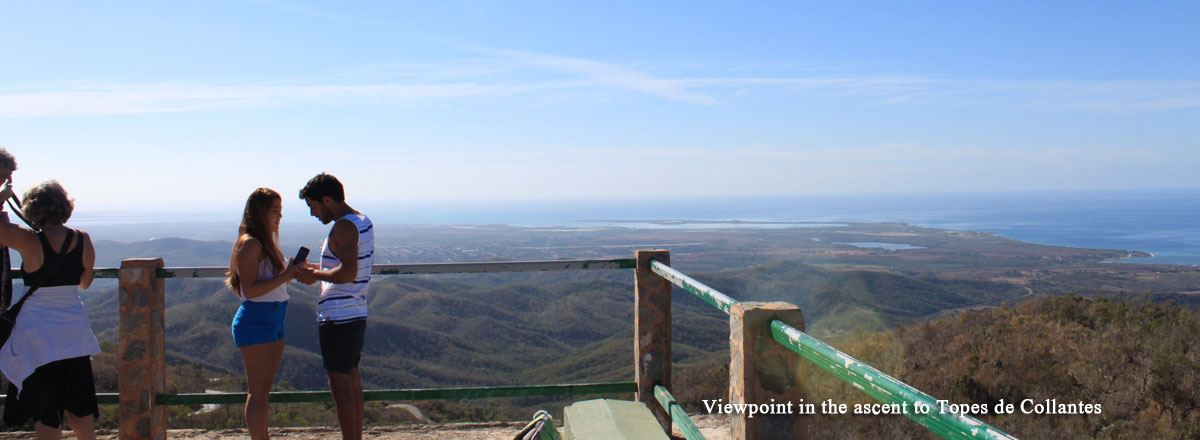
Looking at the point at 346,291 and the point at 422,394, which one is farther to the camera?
the point at 422,394

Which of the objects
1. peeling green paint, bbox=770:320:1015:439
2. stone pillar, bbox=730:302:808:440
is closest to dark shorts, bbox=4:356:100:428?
stone pillar, bbox=730:302:808:440

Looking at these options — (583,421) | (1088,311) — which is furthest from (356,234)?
(1088,311)

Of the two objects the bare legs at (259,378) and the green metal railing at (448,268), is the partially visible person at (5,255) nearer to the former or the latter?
the green metal railing at (448,268)

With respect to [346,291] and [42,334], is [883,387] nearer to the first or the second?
[346,291]

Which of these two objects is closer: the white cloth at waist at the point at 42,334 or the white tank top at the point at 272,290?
the white cloth at waist at the point at 42,334

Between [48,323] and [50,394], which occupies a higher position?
[48,323]

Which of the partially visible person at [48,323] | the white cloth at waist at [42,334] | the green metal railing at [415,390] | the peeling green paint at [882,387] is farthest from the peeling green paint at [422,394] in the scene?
the peeling green paint at [882,387]

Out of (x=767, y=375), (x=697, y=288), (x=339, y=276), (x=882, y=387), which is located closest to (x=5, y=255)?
(x=339, y=276)
